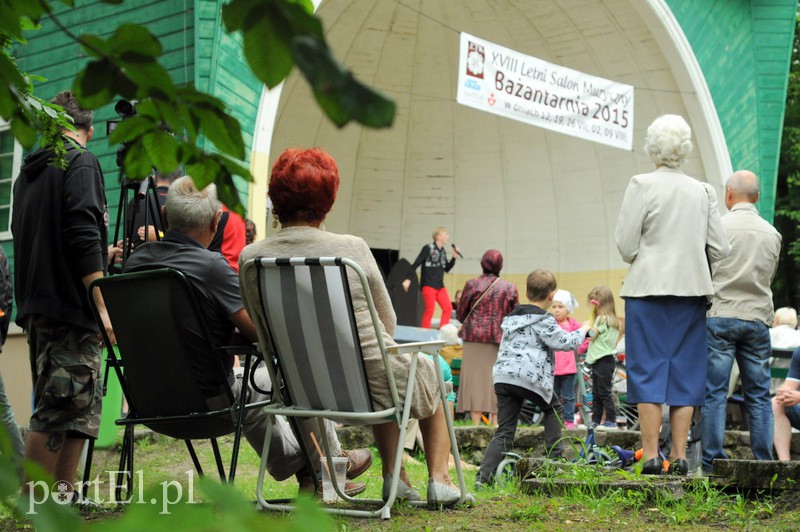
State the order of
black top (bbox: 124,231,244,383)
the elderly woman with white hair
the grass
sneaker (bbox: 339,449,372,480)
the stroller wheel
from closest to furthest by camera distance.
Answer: the grass
black top (bbox: 124,231,244,383)
sneaker (bbox: 339,449,372,480)
the elderly woman with white hair
the stroller wheel

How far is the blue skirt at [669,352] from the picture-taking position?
4.36m

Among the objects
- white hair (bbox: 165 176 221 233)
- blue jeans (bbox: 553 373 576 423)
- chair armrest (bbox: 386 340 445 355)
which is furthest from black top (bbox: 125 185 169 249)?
blue jeans (bbox: 553 373 576 423)

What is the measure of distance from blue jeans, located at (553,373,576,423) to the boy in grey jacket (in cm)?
347

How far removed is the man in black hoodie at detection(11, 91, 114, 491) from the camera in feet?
11.0

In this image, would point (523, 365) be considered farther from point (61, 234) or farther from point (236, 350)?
point (61, 234)

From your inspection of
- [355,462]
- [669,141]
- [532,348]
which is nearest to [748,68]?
[532,348]

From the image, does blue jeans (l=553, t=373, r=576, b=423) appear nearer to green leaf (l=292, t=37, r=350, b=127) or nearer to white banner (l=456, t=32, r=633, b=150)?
white banner (l=456, t=32, r=633, b=150)

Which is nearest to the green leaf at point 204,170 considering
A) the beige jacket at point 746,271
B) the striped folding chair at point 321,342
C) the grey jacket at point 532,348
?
the striped folding chair at point 321,342

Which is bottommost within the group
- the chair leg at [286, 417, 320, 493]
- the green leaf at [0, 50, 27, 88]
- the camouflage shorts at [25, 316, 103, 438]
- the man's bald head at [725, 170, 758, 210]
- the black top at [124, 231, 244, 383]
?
the chair leg at [286, 417, 320, 493]

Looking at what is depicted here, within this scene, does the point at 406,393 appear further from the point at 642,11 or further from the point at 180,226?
the point at 642,11

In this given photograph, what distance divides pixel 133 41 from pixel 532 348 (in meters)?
4.38

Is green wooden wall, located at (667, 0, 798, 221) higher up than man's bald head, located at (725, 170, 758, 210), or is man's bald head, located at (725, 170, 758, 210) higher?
green wooden wall, located at (667, 0, 798, 221)

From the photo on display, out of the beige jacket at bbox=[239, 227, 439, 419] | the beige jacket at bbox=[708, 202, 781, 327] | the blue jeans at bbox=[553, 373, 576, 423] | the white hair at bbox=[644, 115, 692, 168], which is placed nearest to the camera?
the beige jacket at bbox=[239, 227, 439, 419]

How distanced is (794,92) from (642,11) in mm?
16140
